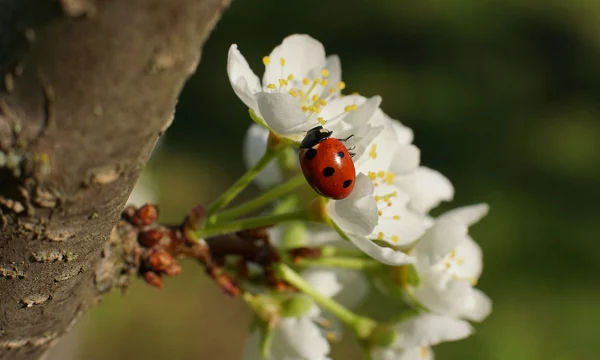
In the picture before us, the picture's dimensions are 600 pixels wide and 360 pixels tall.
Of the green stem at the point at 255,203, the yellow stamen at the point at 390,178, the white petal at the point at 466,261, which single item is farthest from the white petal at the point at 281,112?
the white petal at the point at 466,261

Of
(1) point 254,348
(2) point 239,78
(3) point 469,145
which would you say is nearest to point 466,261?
(1) point 254,348

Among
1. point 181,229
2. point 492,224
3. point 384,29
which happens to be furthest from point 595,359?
point 181,229

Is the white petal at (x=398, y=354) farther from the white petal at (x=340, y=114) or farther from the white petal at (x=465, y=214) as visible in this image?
the white petal at (x=340, y=114)

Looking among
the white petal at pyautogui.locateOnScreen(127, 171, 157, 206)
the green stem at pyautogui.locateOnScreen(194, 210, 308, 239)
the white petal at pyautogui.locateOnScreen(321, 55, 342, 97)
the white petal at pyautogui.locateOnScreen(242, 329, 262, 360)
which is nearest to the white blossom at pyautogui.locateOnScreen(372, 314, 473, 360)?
the white petal at pyautogui.locateOnScreen(242, 329, 262, 360)

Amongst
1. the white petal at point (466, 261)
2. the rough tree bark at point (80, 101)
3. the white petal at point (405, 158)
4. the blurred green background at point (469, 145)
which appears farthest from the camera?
the blurred green background at point (469, 145)

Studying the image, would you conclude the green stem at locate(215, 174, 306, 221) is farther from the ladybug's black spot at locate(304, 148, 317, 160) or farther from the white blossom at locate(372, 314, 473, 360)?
the white blossom at locate(372, 314, 473, 360)

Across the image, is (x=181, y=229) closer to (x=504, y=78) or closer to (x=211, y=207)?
(x=211, y=207)
